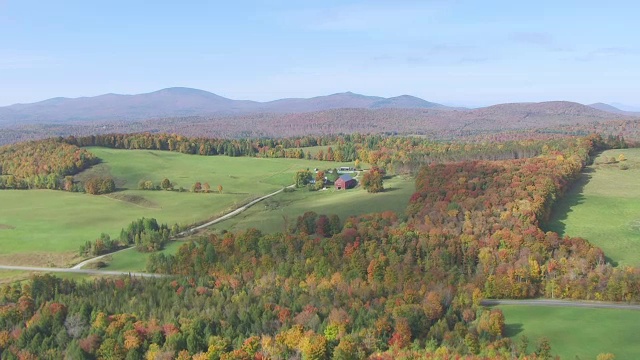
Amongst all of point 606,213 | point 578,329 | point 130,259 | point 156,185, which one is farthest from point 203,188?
point 578,329

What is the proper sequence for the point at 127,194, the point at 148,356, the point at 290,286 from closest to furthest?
the point at 148,356
the point at 290,286
the point at 127,194

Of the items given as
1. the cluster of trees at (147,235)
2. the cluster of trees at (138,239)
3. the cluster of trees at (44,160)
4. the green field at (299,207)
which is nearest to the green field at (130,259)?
the green field at (299,207)

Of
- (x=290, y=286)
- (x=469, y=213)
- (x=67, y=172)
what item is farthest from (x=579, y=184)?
(x=67, y=172)

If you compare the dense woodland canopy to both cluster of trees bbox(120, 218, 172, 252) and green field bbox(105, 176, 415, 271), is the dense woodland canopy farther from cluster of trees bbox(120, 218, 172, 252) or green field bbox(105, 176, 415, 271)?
cluster of trees bbox(120, 218, 172, 252)

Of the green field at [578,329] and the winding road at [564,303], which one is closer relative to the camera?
the green field at [578,329]

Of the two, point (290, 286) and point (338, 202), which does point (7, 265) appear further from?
point (338, 202)

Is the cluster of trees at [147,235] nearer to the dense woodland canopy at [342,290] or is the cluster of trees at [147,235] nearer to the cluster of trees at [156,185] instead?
the dense woodland canopy at [342,290]

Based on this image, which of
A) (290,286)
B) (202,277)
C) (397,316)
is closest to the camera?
(397,316)
